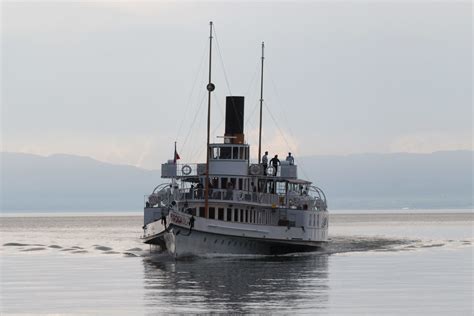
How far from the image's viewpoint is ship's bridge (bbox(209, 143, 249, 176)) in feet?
287

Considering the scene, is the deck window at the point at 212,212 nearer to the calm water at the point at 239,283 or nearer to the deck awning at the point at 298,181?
the calm water at the point at 239,283

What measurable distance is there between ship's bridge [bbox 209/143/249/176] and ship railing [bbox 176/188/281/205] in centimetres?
209

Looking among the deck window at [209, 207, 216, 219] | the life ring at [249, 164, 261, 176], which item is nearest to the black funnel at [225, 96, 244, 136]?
the life ring at [249, 164, 261, 176]

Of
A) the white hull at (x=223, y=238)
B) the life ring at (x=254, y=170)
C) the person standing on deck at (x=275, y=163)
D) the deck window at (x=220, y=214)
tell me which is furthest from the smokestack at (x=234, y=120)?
the white hull at (x=223, y=238)

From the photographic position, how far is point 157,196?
3809 inches

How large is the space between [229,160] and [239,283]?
25176 millimetres

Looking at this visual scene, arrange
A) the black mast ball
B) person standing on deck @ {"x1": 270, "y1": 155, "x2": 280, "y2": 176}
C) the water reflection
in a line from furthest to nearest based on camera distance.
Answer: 1. person standing on deck @ {"x1": 270, "y1": 155, "x2": 280, "y2": 176}
2. the black mast ball
3. the water reflection

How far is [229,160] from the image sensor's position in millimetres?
87562

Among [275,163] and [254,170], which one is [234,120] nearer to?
[254,170]

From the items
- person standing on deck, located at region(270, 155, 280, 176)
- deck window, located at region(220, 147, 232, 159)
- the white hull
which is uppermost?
deck window, located at region(220, 147, 232, 159)

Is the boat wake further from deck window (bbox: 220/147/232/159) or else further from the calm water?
deck window (bbox: 220/147/232/159)

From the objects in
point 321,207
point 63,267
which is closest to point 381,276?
point 63,267

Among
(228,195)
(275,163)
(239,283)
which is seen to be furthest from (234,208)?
(239,283)

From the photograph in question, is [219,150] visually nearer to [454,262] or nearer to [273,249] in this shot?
[273,249]
